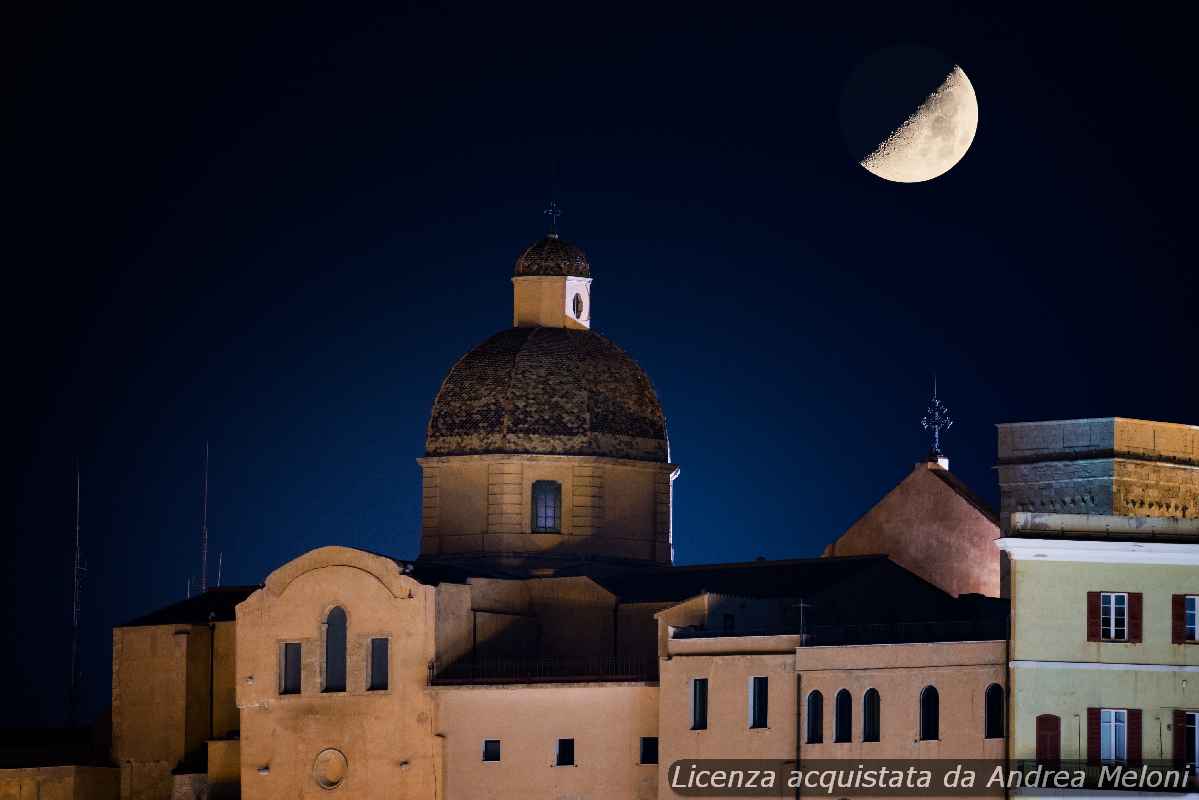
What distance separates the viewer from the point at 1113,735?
202 ft

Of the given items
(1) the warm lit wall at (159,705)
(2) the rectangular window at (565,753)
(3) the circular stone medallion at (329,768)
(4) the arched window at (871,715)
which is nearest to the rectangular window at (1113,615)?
(4) the arched window at (871,715)

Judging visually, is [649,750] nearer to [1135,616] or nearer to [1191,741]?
[1135,616]

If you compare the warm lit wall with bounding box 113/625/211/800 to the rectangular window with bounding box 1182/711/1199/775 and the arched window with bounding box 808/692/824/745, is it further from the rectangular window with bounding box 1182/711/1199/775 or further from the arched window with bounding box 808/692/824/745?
the rectangular window with bounding box 1182/711/1199/775

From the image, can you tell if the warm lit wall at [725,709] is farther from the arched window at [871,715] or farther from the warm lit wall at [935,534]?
the warm lit wall at [935,534]

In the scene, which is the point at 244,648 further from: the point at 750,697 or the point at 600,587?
the point at 750,697

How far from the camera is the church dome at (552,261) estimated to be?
8219 centimetres

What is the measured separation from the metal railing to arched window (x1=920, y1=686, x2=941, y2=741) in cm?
707

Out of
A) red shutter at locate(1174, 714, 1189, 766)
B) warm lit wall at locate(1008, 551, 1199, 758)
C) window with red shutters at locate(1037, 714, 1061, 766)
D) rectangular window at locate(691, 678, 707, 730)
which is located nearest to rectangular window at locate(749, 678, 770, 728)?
rectangular window at locate(691, 678, 707, 730)

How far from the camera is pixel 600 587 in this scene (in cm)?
7488

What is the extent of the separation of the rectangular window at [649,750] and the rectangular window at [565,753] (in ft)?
4.93

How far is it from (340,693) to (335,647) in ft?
3.64

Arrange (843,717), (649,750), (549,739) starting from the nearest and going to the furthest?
(843,717) → (649,750) → (549,739)

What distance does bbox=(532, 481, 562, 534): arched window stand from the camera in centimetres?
7931

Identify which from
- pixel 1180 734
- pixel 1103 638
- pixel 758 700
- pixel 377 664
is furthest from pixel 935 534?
pixel 1180 734
